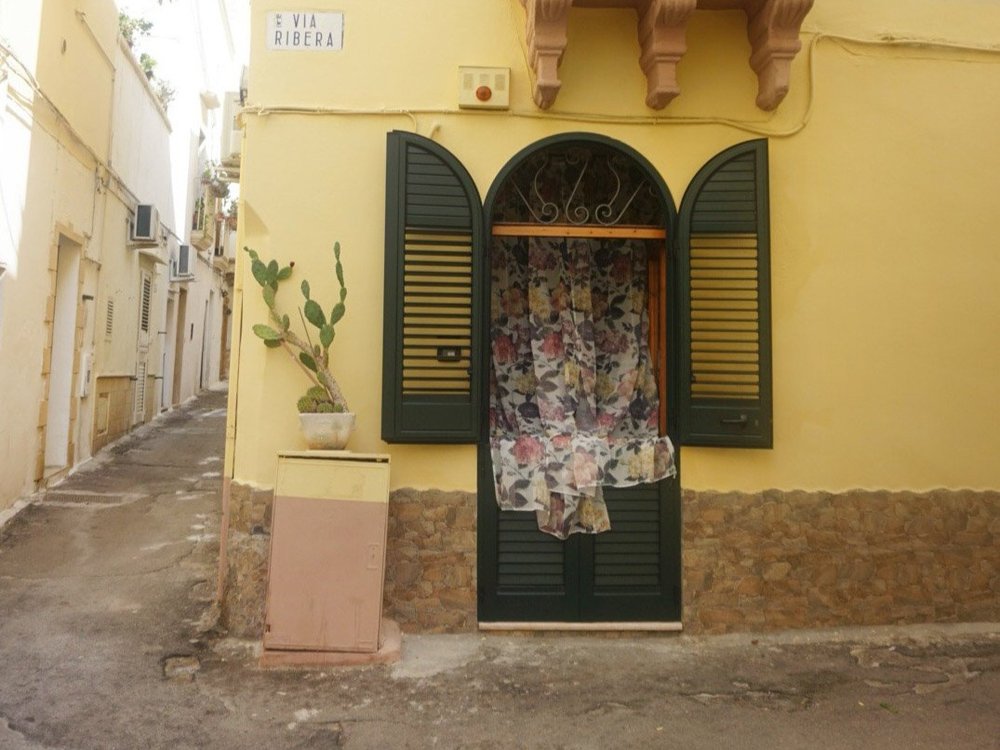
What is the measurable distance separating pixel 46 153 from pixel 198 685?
513 cm

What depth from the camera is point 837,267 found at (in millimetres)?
4457

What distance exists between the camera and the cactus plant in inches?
157

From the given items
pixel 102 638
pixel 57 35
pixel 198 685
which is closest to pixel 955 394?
pixel 198 685

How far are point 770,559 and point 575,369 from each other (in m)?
1.68

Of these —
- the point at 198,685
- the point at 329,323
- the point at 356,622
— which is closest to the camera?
the point at 198,685

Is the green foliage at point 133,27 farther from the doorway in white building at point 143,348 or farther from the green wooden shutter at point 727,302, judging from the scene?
the green wooden shutter at point 727,302

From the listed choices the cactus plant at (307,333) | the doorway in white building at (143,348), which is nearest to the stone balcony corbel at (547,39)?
the cactus plant at (307,333)

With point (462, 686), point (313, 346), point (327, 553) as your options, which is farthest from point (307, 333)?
point (462, 686)

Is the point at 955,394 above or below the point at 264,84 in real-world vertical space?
below

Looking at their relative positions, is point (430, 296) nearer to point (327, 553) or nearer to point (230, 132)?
point (327, 553)

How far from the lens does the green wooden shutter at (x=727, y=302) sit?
14.0 feet

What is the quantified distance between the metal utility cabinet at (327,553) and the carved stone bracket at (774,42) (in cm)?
328

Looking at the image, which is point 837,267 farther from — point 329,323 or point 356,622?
point 356,622

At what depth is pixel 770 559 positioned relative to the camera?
14.2 ft
